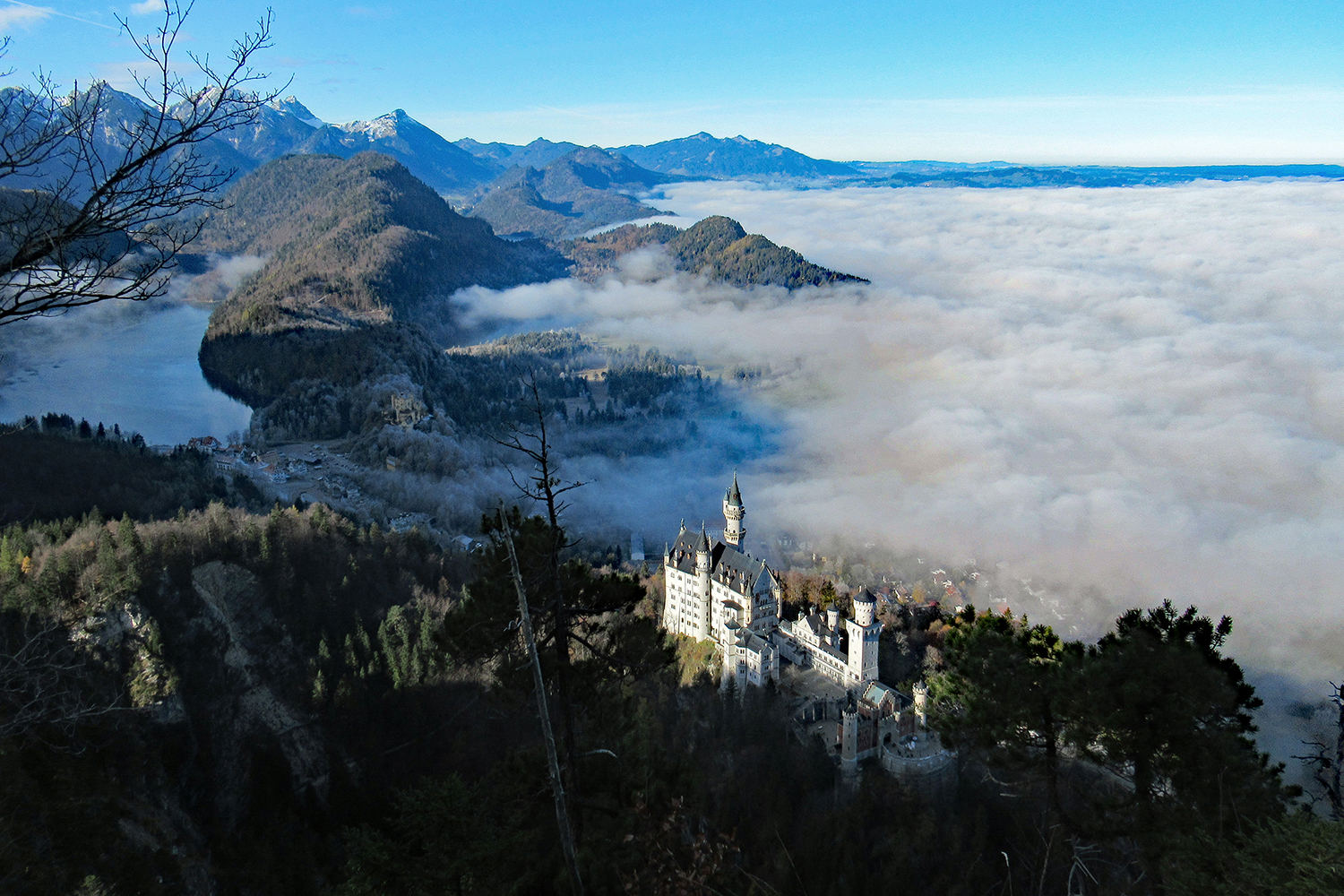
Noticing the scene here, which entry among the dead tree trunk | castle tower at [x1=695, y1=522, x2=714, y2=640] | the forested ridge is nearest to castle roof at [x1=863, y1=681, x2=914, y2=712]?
the forested ridge

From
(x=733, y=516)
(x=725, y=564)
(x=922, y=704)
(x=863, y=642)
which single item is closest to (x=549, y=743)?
(x=922, y=704)

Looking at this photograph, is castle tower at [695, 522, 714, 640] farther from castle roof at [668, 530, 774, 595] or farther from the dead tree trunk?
the dead tree trunk

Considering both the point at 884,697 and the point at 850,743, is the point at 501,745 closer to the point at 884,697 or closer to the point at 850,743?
the point at 850,743

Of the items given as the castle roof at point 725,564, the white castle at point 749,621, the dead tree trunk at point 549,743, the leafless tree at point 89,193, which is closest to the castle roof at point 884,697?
the white castle at point 749,621

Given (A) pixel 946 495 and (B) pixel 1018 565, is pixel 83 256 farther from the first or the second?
(A) pixel 946 495

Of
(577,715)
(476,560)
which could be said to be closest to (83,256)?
(476,560)

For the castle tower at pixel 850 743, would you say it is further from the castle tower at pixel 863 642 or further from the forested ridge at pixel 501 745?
the castle tower at pixel 863 642

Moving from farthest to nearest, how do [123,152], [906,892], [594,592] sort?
[906,892] < [594,592] < [123,152]
